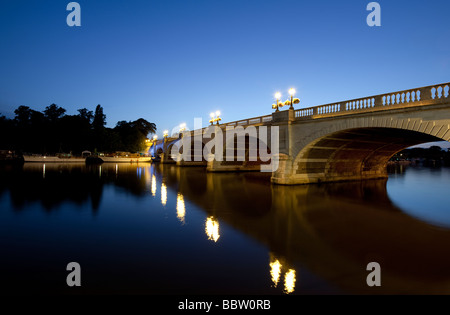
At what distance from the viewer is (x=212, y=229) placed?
950 cm

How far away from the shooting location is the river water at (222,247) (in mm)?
5422

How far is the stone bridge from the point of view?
12.5m

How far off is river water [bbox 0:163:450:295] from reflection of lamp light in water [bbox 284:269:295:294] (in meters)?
0.03

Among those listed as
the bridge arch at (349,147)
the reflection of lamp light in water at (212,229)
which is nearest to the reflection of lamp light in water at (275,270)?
the reflection of lamp light in water at (212,229)

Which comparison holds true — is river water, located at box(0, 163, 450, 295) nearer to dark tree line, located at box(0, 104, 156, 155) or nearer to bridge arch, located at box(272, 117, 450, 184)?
bridge arch, located at box(272, 117, 450, 184)

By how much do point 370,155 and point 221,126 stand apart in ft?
62.6

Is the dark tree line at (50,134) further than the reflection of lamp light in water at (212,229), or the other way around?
the dark tree line at (50,134)

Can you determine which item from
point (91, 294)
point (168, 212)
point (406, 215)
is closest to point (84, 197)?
point (168, 212)

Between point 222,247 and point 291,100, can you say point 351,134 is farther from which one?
point 222,247

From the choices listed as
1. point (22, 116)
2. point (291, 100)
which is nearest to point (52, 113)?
point (22, 116)

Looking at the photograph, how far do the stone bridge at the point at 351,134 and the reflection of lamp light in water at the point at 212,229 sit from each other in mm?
11373

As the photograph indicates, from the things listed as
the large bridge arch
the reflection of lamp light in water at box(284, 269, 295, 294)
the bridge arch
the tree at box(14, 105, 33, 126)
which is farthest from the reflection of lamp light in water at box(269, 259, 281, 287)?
the tree at box(14, 105, 33, 126)

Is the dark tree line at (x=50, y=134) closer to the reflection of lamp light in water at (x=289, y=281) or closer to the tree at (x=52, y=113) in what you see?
the tree at (x=52, y=113)
